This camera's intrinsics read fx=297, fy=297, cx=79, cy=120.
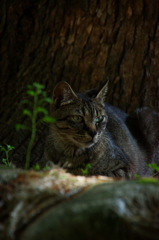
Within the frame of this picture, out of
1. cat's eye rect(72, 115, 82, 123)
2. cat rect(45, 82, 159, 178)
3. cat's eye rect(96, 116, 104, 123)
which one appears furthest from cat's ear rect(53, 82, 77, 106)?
cat's eye rect(96, 116, 104, 123)

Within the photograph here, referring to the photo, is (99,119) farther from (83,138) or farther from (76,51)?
(76,51)

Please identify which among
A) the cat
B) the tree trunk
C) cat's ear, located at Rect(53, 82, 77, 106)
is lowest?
the cat

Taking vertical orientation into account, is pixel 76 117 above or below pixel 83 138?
above

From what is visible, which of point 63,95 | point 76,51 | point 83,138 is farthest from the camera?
point 76,51

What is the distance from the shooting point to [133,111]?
5.21 m

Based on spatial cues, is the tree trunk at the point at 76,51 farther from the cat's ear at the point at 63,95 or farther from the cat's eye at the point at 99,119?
the cat's eye at the point at 99,119

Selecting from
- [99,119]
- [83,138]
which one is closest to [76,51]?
[99,119]

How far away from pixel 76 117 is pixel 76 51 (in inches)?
57.2

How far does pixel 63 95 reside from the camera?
4094 millimetres

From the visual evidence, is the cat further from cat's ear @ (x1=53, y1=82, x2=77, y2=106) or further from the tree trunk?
the tree trunk

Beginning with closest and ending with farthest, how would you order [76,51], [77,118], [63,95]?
[77,118], [63,95], [76,51]

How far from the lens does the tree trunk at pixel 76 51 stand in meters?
4.87

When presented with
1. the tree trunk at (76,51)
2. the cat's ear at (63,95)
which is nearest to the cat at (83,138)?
the cat's ear at (63,95)

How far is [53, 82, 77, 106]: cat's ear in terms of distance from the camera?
4039mm
